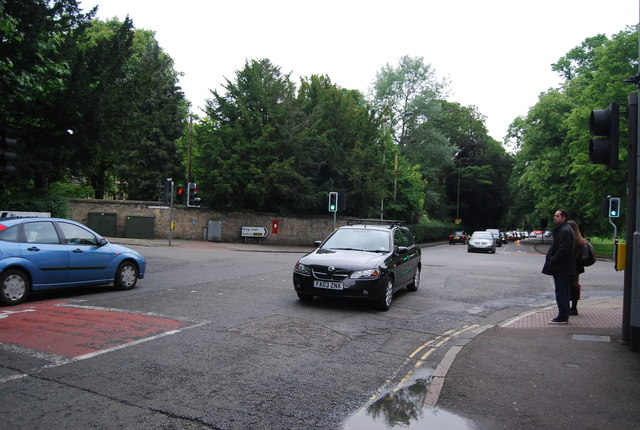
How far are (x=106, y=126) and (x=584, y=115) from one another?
2769cm

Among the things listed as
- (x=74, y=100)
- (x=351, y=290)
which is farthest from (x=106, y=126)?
(x=351, y=290)

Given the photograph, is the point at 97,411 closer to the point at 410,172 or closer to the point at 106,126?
the point at 106,126

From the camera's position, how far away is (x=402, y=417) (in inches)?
159

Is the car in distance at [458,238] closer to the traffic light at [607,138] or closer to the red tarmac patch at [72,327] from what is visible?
the traffic light at [607,138]

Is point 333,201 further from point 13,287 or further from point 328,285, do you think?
point 13,287

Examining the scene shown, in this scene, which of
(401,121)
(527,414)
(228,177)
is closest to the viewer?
(527,414)

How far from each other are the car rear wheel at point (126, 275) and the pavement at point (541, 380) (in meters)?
7.09

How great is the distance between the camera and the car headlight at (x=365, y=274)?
8578 mm

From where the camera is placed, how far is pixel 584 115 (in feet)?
98.3

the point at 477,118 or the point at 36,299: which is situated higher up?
the point at 477,118

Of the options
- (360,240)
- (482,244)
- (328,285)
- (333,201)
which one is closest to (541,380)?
(328,285)

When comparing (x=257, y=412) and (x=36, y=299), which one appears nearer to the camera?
(x=257, y=412)

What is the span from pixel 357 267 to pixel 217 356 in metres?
3.70

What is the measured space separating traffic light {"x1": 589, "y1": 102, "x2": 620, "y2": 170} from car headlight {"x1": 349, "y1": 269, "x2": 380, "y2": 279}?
12.6ft
